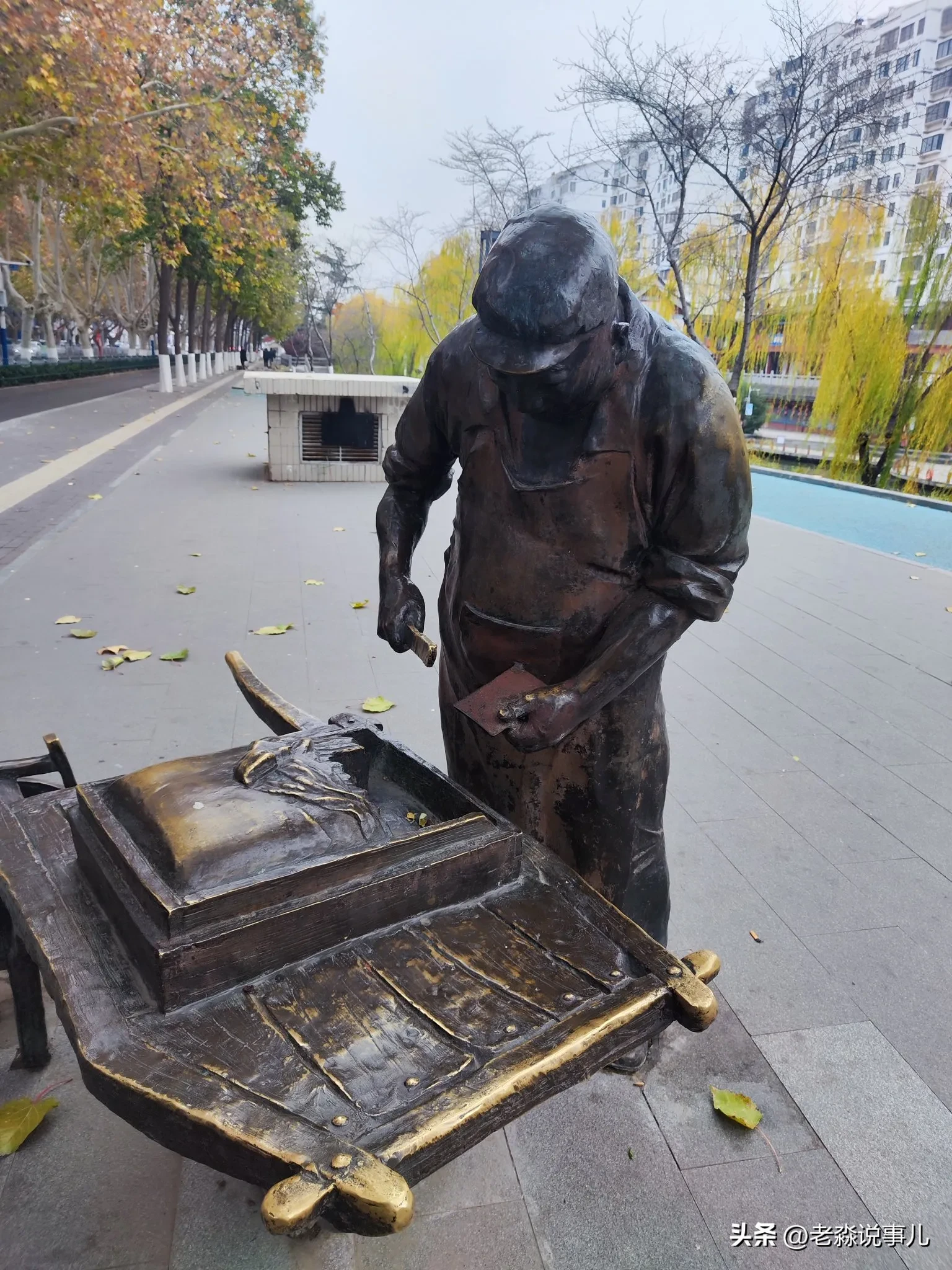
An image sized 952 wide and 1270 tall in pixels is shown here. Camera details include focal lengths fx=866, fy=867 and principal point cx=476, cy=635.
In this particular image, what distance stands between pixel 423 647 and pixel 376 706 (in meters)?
2.42

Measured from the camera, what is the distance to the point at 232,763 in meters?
1.53

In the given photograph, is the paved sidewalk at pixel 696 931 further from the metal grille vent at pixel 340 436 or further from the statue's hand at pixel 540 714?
the metal grille vent at pixel 340 436

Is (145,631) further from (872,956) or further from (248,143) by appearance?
(248,143)

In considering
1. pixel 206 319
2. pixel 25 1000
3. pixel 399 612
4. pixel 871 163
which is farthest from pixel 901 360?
pixel 206 319

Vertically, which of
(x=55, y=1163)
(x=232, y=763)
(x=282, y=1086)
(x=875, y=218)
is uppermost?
(x=875, y=218)

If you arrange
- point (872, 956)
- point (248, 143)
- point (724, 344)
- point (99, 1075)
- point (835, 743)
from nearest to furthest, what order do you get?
point (99, 1075) < point (872, 956) < point (835, 743) < point (248, 143) < point (724, 344)

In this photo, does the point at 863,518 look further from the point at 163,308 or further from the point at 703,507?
the point at 163,308

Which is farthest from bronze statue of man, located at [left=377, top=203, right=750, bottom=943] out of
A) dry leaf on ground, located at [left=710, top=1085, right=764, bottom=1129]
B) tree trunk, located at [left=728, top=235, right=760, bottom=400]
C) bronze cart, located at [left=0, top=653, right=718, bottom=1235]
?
tree trunk, located at [left=728, top=235, right=760, bottom=400]

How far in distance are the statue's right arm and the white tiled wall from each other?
24.7 feet

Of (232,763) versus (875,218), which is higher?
(875,218)

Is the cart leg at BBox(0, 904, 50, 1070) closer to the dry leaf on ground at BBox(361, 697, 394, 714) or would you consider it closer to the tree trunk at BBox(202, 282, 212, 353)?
the dry leaf on ground at BBox(361, 697, 394, 714)

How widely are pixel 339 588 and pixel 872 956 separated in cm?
426

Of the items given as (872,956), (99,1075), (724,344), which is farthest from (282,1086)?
(724,344)

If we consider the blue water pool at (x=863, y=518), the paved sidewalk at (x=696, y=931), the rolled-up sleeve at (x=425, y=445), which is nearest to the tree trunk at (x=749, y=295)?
the blue water pool at (x=863, y=518)
